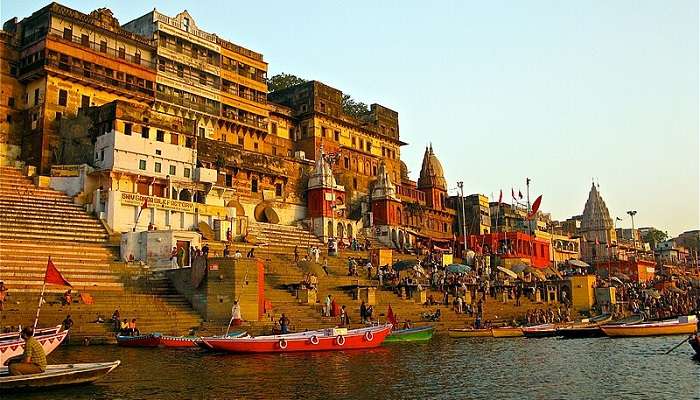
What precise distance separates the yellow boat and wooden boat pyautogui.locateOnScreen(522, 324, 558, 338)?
246 centimetres

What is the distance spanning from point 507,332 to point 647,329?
21.6 ft

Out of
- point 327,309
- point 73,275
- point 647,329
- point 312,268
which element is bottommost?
point 647,329

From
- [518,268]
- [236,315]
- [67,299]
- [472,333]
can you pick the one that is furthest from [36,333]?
[518,268]

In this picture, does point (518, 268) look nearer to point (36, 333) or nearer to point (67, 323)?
point (67, 323)

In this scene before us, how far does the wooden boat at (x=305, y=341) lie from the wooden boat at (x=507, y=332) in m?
8.94

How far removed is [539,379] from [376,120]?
55.0 meters

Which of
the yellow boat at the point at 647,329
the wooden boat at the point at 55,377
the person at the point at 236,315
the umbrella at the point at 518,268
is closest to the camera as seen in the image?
the wooden boat at the point at 55,377

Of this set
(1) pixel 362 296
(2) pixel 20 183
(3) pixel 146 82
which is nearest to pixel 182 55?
(3) pixel 146 82

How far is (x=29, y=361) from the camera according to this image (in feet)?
47.5

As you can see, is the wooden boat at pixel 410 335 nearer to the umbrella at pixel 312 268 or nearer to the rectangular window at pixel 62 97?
the umbrella at pixel 312 268

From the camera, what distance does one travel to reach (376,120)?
234 ft

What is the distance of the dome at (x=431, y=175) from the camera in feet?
236

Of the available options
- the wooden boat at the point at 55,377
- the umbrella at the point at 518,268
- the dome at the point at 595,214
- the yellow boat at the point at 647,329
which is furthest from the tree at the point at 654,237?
the wooden boat at the point at 55,377

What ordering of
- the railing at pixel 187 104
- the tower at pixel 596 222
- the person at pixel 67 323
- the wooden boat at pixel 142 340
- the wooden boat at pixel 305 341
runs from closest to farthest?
the wooden boat at pixel 305 341, the person at pixel 67 323, the wooden boat at pixel 142 340, the railing at pixel 187 104, the tower at pixel 596 222
